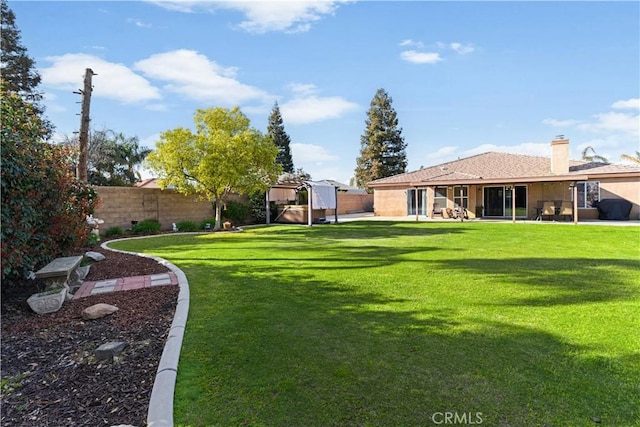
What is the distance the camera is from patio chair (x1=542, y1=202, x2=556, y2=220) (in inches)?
731

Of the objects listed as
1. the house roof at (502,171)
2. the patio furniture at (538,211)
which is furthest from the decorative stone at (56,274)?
the patio furniture at (538,211)

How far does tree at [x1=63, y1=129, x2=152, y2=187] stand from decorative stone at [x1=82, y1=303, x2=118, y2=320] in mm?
21996

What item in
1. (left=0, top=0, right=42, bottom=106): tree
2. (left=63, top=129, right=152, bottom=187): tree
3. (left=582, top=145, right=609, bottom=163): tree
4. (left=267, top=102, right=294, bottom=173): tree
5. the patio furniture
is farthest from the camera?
(left=267, top=102, right=294, bottom=173): tree

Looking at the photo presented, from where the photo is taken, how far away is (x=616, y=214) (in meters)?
18.4

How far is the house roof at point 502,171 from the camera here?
1870 cm

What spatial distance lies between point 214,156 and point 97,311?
419 inches

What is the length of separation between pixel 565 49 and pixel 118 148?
29.0m

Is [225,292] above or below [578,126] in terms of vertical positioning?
below

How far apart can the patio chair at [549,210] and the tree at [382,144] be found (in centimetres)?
2374

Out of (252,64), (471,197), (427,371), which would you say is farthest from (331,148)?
(427,371)

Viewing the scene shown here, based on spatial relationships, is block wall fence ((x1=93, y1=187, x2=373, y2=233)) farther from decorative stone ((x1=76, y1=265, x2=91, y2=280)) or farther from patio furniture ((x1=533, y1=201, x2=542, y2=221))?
patio furniture ((x1=533, y1=201, x2=542, y2=221))

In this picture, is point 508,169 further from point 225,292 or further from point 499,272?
point 225,292

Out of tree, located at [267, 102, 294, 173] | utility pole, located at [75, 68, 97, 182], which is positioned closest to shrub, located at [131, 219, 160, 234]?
utility pole, located at [75, 68, 97, 182]

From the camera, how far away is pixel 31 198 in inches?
187
